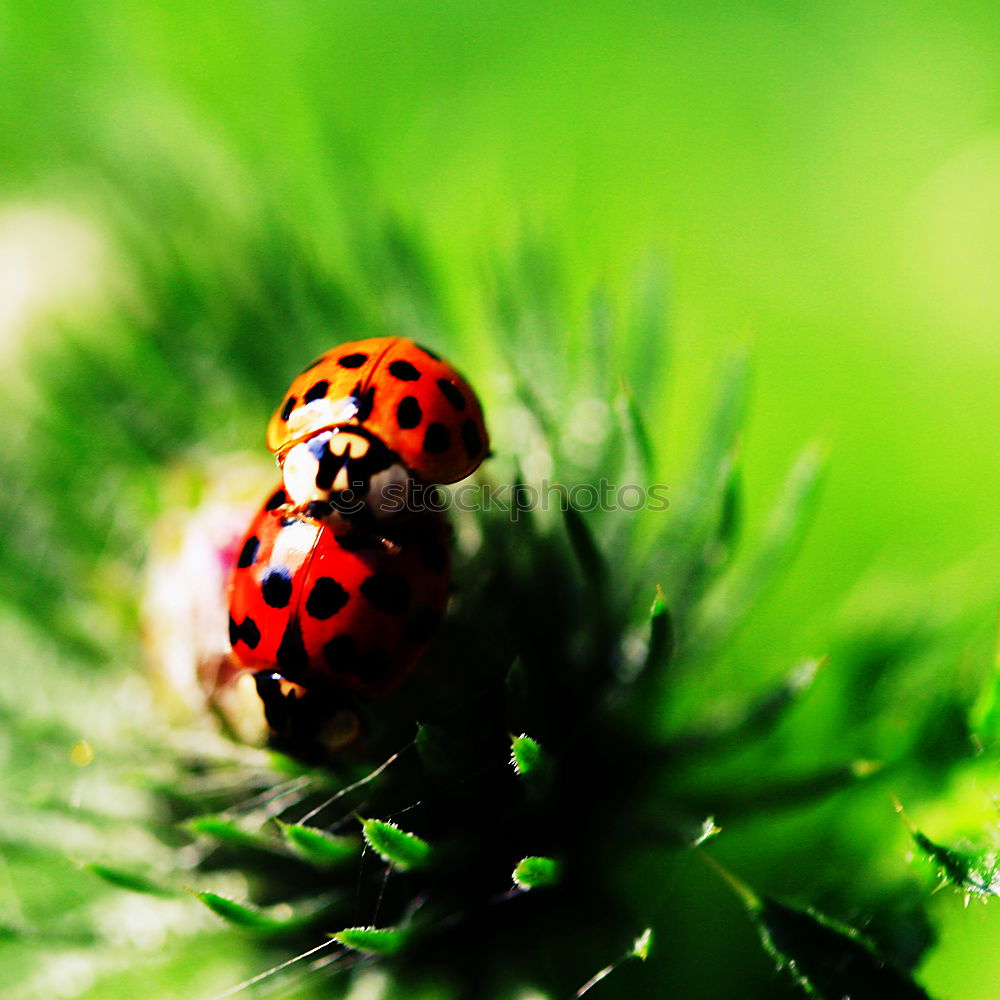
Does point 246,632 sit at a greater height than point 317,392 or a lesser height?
lesser

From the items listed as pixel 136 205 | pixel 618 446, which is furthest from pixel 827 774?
pixel 136 205

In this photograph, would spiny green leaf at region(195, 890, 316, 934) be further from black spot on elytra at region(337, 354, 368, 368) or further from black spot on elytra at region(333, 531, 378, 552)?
black spot on elytra at region(337, 354, 368, 368)

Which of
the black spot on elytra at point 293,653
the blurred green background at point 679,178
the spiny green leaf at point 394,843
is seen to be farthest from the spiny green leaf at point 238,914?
the blurred green background at point 679,178

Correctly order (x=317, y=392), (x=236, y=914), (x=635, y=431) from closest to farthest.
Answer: (x=236, y=914) < (x=635, y=431) < (x=317, y=392)

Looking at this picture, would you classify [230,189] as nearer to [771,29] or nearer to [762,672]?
[771,29]

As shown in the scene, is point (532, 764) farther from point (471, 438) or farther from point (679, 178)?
point (679, 178)

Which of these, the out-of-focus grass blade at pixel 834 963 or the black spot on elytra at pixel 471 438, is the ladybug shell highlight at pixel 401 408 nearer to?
the black spot on elytra at pixel 471 438

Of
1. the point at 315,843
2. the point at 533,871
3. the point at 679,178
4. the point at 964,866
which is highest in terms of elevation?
the point at 679,178

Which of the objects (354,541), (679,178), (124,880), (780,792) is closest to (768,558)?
(780,792)
